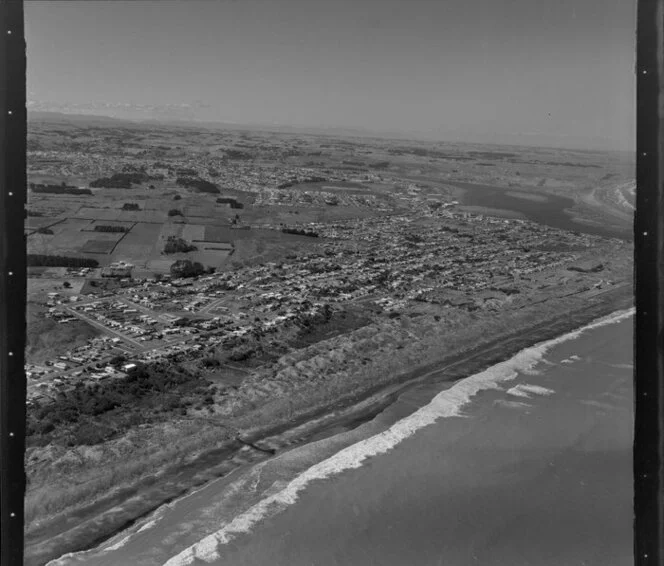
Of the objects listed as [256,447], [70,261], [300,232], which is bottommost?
[256,447]

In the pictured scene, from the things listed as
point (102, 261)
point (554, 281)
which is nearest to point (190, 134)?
point (102, 261)

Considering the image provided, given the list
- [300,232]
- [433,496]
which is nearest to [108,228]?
[300,232]

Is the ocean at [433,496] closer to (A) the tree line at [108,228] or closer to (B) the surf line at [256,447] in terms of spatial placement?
(B) the surf line at [256,447]

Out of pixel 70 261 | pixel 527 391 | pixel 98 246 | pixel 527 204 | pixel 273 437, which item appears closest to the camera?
pixel 273 437

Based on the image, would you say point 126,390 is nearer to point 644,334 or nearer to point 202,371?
point 202,371

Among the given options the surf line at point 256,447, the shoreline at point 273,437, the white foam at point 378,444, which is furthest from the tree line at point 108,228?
the white foam at point 378,444

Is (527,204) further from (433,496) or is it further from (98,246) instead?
(433,496)
